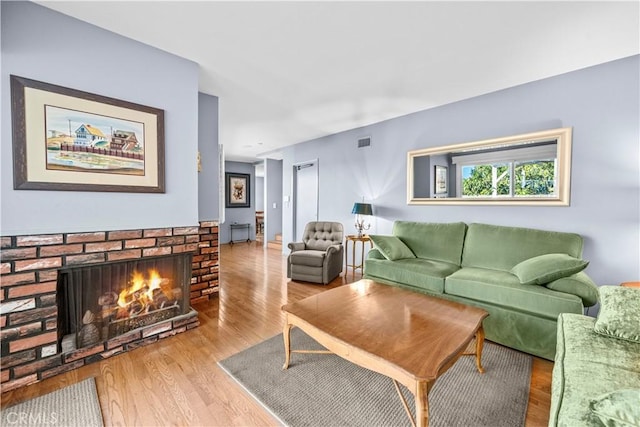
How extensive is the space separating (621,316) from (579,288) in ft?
2.08

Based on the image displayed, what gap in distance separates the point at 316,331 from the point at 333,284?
225cm

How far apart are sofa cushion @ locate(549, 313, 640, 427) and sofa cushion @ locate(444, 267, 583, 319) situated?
45cm

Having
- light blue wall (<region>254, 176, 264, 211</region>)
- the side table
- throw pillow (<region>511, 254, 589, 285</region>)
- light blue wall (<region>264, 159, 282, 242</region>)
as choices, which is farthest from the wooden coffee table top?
light blue wall (<region>254, 176, 264, 211</region>)

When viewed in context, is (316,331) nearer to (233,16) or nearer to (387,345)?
(387,345)

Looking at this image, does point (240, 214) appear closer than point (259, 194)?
Yes

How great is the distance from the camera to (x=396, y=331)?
1.58 metres

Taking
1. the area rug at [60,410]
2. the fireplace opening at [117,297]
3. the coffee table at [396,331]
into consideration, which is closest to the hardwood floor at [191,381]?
the area rug at [60,410]

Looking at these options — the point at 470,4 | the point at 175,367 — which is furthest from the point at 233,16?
the point at 175,367

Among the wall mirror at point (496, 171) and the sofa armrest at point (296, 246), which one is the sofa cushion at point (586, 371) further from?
the sofa armrest at point (296, 246)

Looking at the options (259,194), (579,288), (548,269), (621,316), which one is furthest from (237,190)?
(621,316)

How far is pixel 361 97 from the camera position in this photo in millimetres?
3279

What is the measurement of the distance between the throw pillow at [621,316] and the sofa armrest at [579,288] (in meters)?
0.41

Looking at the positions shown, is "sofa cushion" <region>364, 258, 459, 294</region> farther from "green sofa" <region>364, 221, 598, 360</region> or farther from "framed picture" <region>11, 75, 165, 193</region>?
"framed picture" <region>11, 75, 165, 193</region>

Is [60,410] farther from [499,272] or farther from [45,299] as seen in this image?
[499,272]
